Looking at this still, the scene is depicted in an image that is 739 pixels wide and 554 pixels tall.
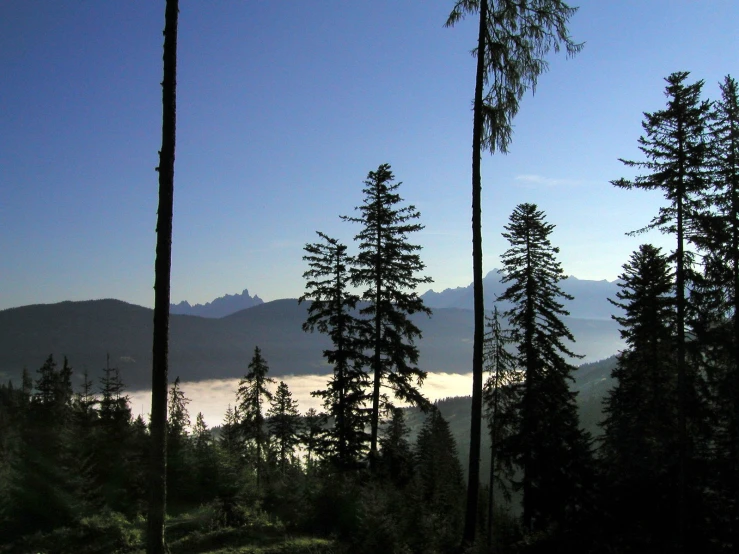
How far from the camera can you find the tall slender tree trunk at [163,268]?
29.5 ft

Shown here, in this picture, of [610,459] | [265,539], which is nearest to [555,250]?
[610,459]

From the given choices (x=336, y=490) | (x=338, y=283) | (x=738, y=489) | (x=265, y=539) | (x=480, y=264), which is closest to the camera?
(x=265, y=539)

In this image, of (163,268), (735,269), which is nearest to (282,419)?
(735,269)

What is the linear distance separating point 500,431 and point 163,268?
1926cm

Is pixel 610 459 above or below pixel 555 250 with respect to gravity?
below

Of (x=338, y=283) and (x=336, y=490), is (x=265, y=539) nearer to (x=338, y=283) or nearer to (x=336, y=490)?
(x=336, y=490)

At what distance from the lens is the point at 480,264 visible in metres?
12.8

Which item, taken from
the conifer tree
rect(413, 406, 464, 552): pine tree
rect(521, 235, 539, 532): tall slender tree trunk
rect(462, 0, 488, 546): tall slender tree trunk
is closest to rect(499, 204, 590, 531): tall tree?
rect(521, 235, 539, 532): tall slender tree trunk

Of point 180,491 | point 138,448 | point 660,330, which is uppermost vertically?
point 660,330

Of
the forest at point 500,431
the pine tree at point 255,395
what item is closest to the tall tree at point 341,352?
the forest at point 500,431

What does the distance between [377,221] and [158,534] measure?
13.2 metres

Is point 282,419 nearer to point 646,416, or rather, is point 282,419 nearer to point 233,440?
point 233,440

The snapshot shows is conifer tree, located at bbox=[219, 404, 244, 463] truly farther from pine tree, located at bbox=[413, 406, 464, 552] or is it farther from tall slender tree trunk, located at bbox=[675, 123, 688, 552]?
tall slender tree trunk, located at bbox=[675, 123, 688, 552]

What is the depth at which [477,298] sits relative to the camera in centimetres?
1320
